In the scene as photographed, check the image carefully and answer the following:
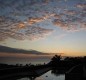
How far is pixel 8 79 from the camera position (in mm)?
38406

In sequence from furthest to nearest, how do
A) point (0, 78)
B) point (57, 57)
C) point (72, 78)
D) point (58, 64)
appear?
1. point (57, 57)
2. point (58, 64)
3. point (0, 78)
4. point (72, 78)

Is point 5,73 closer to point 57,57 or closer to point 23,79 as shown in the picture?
point 23,79

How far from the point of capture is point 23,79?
136 feet

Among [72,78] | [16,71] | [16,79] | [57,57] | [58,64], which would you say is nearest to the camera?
[72,78]

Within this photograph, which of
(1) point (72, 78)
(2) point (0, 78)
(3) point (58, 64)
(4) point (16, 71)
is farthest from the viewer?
(3) point (58, 64)

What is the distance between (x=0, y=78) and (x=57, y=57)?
9555 cm

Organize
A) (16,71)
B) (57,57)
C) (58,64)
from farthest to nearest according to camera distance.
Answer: (57,57) < (58,64) < (16,71)

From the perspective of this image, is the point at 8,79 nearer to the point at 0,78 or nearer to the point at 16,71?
the point at 0,78

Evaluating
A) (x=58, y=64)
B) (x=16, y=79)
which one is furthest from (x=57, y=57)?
(x=16, y=79)

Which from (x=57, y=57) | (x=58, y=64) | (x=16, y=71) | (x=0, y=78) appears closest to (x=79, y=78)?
(x=0, y=78)

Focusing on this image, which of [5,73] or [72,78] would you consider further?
[5,73]

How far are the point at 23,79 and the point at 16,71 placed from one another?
335 inches

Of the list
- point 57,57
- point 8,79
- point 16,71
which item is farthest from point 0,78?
point 57,57

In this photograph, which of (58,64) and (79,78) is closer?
(79,78)
